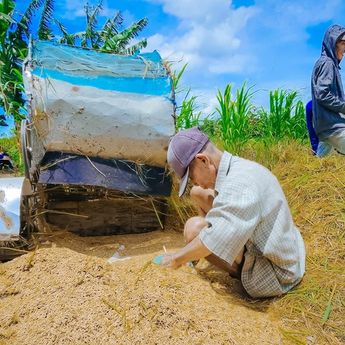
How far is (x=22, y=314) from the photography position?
6.66ft

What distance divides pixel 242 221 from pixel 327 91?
8.48 ft

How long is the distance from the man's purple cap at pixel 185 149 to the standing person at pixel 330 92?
2.41m

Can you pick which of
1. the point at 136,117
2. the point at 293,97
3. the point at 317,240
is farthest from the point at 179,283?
the point at 293,97

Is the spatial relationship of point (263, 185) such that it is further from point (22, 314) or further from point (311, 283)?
point (22, 314)

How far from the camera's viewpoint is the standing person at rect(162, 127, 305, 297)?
1.96m

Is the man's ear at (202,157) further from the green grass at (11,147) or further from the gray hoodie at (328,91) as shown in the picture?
the green grass at (11,147)

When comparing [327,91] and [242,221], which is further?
[327,91]

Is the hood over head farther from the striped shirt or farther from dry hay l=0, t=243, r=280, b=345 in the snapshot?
dry hay l=0, t=243, r=280, b=345

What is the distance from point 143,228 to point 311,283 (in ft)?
6.18

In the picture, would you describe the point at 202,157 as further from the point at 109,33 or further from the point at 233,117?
the point at 109,33

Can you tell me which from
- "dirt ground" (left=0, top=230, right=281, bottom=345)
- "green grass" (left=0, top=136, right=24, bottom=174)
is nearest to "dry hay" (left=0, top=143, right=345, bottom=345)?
"dirt ground" (left=0, top=230, right=281, bottom=345)

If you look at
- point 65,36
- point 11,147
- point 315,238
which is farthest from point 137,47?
point 315,238

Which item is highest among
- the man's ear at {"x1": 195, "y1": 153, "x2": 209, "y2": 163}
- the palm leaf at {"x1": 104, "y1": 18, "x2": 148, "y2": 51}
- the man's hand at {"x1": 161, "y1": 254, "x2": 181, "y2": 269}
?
the palm leaf at {"x1": 104, "y1": 18, "x2": 148, "y2": 51}

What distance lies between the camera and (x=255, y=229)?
2094 mm
